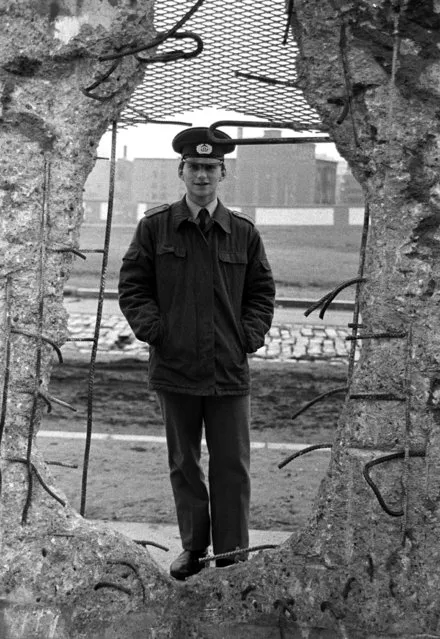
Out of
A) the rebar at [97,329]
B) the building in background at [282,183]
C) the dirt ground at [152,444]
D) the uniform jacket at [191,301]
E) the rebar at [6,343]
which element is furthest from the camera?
the building in background at [282,183]

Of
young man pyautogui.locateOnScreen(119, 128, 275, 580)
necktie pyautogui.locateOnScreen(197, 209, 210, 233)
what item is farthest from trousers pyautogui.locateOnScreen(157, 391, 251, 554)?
necktie pyautogui.locateOnScreen(197, 209, 210, 233)

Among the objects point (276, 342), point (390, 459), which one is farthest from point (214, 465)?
point (276, 342)

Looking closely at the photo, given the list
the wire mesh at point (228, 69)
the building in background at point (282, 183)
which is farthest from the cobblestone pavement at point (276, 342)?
the building in background at point (282, 183)

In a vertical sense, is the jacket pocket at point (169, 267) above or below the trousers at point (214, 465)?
above

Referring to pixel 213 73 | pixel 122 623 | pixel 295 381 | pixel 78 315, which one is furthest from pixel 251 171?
pixel 122 623

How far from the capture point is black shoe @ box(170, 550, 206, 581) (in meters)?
4.11

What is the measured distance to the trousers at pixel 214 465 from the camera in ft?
13.3

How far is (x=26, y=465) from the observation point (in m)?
3.24

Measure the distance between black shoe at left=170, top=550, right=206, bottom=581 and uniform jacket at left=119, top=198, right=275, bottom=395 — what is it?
2.57 feet

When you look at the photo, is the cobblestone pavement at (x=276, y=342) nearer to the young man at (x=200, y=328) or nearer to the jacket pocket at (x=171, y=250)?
the young man at (x=200, y=328)

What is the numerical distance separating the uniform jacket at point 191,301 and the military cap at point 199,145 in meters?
0.23

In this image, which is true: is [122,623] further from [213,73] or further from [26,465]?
[213,73]

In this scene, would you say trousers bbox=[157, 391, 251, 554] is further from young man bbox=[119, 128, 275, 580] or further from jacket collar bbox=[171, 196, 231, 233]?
jacket collar bbox=[171, 196, 231, 233]

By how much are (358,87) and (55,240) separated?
1.17 meters
